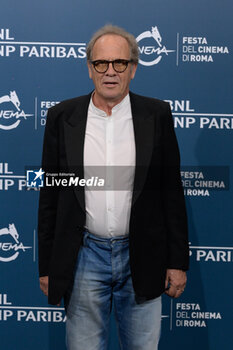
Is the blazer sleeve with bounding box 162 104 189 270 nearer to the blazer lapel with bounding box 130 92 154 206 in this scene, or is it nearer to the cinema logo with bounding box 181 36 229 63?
the blazer lapel with bounding box 130 92 154 206

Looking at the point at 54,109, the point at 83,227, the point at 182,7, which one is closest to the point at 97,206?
the point at 83,227

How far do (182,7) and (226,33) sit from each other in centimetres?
29

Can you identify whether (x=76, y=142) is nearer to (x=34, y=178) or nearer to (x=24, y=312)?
(x=34, y=178)

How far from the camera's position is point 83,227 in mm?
1884

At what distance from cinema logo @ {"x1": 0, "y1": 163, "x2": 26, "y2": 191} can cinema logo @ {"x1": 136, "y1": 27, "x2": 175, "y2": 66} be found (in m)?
1.01

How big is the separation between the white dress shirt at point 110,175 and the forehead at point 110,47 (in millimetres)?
274

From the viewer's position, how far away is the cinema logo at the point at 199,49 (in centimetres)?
262

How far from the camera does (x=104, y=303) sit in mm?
1940

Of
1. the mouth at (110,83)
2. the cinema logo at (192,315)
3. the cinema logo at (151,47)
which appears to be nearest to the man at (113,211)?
the mouth at (110,83)

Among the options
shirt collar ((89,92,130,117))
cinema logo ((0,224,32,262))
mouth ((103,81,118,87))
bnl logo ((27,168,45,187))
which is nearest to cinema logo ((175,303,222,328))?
cinema logo ((0,224,32,262))

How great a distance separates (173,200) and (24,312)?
1.45 m

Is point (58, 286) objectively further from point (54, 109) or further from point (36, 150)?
point (36, 150)

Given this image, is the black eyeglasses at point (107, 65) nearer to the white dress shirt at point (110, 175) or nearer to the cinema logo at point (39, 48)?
the white dress shirt at point (110, 175)

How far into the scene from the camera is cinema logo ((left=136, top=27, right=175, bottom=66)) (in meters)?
2.61
